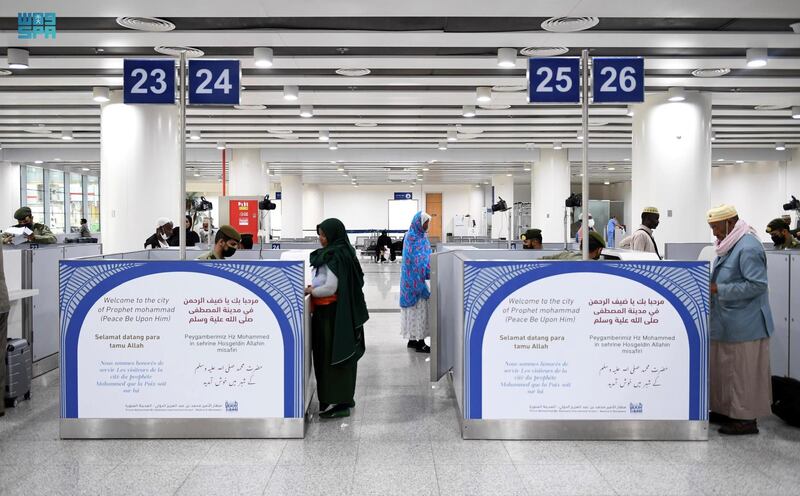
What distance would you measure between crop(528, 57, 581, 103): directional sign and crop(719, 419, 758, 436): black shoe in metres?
2.64

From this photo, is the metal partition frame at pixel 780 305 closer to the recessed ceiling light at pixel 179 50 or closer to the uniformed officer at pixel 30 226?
the recessed ceiling light at pixel 179 50

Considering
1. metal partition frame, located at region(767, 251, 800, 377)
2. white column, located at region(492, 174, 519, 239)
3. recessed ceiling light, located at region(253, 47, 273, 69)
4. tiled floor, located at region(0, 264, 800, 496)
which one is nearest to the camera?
tiled floor, located at region(0, 264, 800, 496)

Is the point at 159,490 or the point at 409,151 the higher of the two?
the point at 409,151

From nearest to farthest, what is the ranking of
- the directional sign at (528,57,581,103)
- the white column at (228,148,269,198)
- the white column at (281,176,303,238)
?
the directional sign at (528,57,581,103) < the white column at (228,148,269,198) < the white column at (281,176,303,238)

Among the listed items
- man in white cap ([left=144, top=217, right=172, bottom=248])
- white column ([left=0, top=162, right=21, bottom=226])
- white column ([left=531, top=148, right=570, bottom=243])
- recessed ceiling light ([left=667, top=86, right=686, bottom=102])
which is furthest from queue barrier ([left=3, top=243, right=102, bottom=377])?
white column ([left=0, top=162, right=21, bottom=226])

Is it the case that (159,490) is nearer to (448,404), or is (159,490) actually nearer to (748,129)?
(448,404)

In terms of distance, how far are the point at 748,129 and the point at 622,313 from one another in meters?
14.3

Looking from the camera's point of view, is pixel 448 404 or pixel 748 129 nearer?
pixel 448 404

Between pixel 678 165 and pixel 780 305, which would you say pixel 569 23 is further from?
pixel 678 165

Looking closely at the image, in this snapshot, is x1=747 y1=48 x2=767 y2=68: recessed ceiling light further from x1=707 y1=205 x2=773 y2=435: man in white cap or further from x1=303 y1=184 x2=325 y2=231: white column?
x1=303 y1=184 x2=325 y2=231: white column

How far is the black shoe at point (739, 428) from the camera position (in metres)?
4.60

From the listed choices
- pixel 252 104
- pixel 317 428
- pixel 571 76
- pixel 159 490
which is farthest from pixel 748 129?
pixel 159 490

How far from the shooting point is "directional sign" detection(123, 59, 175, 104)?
18.0 ft

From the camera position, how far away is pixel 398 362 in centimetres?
712
